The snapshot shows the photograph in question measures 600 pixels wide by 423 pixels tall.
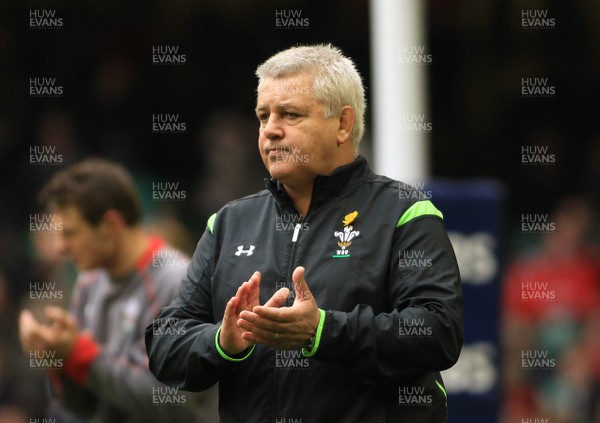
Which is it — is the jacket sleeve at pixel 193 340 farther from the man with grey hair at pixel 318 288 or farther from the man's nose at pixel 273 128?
the man's nose at pixel 273 128

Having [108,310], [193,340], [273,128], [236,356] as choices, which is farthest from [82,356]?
[273,128]

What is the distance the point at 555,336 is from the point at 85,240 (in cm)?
468

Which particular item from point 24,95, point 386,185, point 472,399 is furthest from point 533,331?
point 386,185

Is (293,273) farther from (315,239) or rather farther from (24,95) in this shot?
(24,95)

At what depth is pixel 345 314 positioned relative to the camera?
3.87 metres

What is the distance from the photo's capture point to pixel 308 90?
4117 mm

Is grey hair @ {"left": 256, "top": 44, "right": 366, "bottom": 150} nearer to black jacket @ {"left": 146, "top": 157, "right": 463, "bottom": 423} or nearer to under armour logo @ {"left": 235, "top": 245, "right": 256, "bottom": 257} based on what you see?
black jacket @ {"left": 146, "top": 157, "right": 463, "bottom": 423}

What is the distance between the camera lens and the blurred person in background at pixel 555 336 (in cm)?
968

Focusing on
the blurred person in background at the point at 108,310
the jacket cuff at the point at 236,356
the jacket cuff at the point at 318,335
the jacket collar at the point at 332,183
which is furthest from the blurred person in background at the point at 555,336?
the jacket cuff at the point at 318,335

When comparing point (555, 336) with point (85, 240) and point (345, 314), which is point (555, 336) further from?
point (345, 314)

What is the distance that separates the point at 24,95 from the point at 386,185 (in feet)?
25.0

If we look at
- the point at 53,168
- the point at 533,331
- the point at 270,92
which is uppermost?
the point at 270,92

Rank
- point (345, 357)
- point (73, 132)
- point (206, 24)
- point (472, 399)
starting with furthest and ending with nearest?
point (206, 24), point (73, 132), point (472, 399), point (345, 357)

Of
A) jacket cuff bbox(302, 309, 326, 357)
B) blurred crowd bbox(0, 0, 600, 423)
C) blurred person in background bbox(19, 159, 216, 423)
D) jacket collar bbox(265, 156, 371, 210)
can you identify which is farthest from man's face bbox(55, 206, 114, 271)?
blurred crowd bbox(0, 0, 600, 423)
